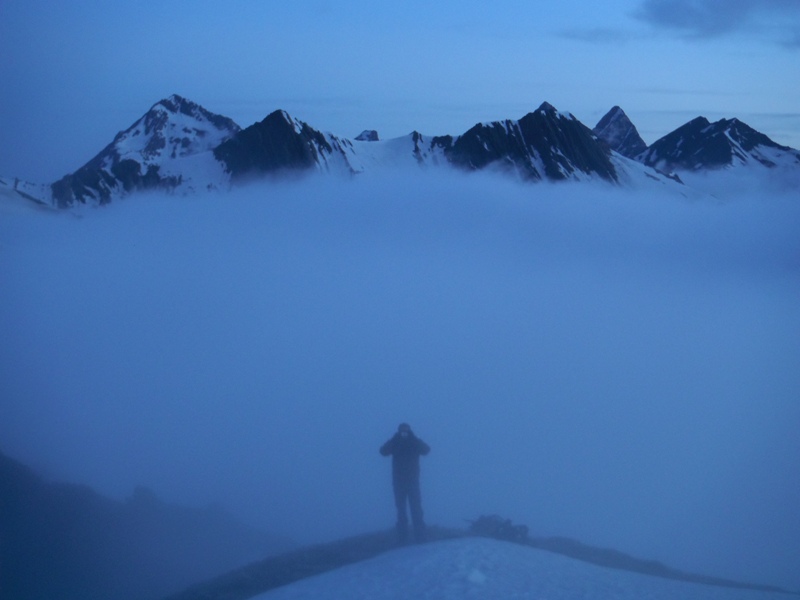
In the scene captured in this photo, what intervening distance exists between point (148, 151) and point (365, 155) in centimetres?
2924

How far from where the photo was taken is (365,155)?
294 feet

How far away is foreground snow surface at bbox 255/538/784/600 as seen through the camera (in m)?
11.3

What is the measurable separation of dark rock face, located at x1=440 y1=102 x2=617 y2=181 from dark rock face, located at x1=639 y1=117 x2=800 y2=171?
52.3ft

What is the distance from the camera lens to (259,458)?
29516mm

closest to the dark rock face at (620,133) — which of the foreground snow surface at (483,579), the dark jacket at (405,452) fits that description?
the dark jacket at (405,452)

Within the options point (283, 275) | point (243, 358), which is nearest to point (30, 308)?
point (243, 358)

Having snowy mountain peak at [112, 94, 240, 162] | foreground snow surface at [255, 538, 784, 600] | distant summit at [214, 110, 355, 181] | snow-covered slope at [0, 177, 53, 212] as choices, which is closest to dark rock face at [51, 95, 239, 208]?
snowy mountain peak at [112, 94, 240, 162]

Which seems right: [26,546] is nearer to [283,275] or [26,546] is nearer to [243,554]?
[243,554]

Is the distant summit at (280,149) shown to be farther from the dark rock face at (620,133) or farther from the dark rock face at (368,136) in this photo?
the dark rock face at (620,133)

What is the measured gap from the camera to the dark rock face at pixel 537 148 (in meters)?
84.8

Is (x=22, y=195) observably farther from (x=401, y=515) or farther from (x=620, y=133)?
(x=401, y=515)

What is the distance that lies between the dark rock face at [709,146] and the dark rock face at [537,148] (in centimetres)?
1595

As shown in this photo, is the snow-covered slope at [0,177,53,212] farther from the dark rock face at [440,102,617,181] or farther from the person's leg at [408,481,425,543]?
the person's leg at [408,481,425,543]

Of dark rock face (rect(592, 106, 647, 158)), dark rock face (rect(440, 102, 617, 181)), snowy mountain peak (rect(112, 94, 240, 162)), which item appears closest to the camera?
dark rock face (rect(440, 102, 617, 181))
